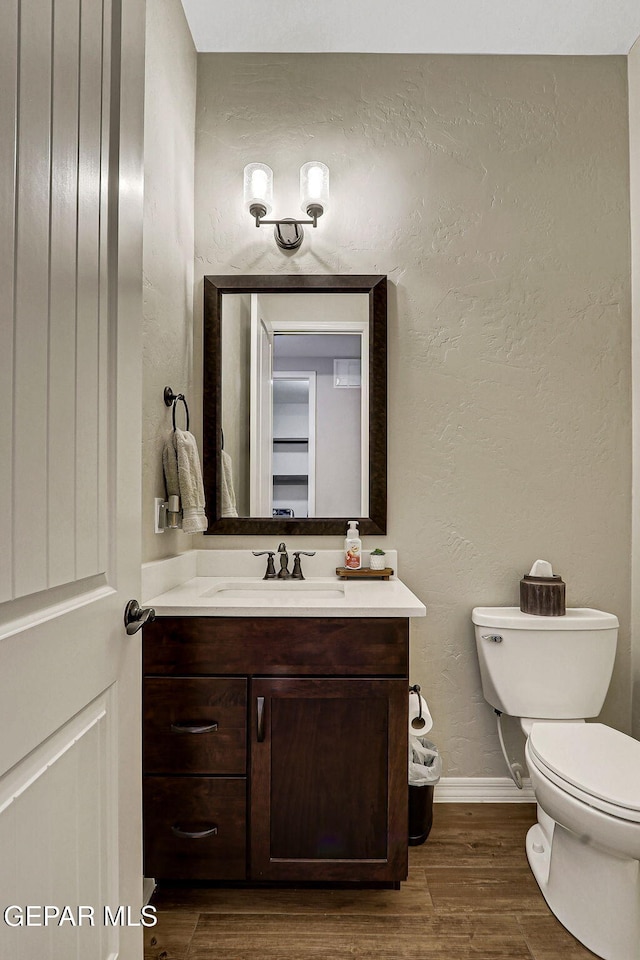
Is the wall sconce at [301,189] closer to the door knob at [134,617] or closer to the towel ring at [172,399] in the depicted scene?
the towel ring at [172,399]

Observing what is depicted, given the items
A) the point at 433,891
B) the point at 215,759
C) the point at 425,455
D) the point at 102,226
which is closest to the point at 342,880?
the point at 433,891

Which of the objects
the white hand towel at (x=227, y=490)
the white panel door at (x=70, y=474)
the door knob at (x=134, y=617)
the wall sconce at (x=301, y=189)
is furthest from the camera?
the white hand towel at (x=227, y=490)

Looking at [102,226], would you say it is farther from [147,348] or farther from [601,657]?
[601,657]

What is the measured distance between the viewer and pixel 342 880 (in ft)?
5.11

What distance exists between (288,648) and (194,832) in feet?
1.76

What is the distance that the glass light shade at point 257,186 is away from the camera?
6.72 ft

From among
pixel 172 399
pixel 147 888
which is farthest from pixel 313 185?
pixel 147 888

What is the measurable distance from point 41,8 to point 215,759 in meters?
1.56

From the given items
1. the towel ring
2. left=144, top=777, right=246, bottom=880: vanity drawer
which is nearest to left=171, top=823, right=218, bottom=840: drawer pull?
left=144, top=777, right=246, bottom=880: vanity drawer

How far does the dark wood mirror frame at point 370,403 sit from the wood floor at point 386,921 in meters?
1.08

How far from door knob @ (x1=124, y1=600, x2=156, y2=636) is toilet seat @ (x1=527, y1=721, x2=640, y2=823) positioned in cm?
110

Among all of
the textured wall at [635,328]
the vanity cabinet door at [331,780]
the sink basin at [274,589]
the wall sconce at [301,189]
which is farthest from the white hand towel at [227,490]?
the textured wall at [635,328]

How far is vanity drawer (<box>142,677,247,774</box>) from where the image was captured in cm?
156

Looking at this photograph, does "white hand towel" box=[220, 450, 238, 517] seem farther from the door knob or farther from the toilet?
the door knob
